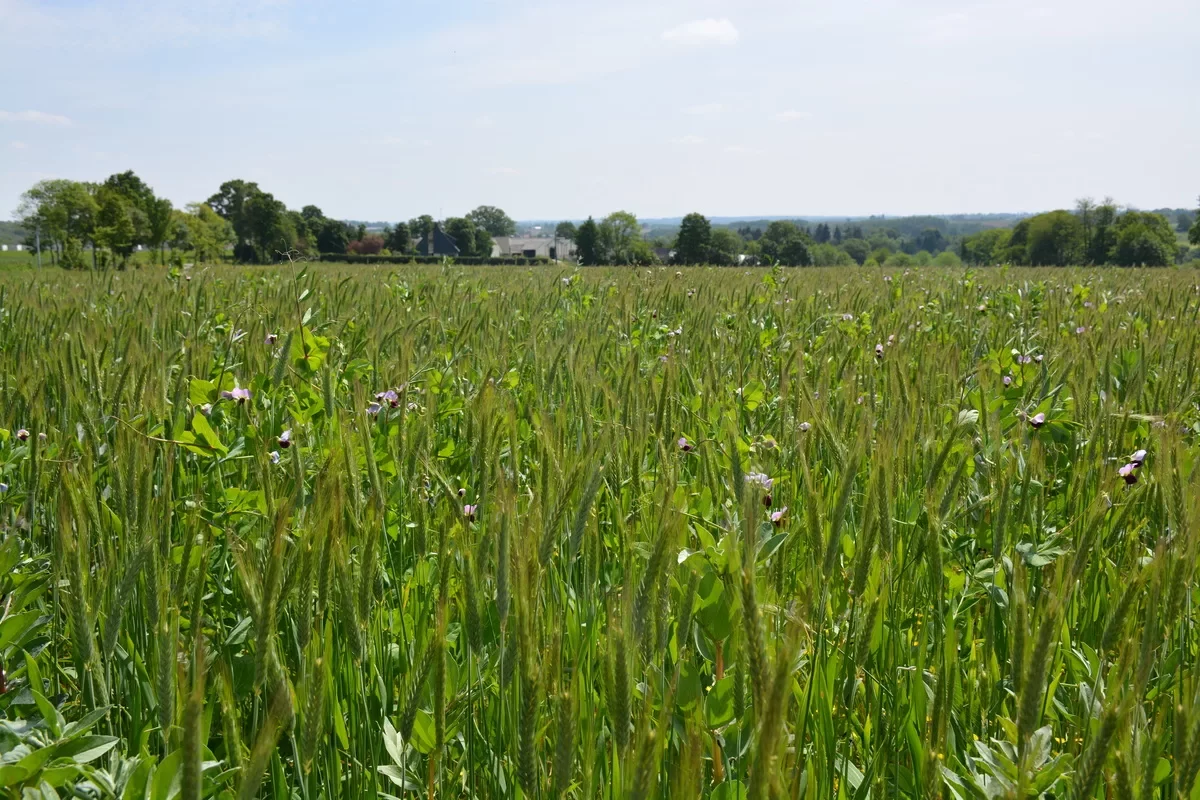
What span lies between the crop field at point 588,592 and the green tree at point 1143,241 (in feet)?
160

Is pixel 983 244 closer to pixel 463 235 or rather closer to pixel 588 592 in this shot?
pixel 463 235

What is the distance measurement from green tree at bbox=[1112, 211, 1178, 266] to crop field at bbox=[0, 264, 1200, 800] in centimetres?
4875

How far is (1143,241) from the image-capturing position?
48031 mm

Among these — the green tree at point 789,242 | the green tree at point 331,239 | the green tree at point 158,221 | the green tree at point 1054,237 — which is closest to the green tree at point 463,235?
the green tree at point 331,239

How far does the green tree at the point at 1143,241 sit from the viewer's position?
4781 centimetres

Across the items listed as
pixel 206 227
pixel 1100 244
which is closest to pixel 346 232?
pixel 206 227

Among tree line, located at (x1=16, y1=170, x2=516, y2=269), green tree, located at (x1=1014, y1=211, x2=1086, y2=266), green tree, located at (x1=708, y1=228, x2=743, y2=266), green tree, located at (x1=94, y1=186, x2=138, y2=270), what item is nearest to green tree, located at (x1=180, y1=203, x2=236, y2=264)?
tree line, located at (x1=16, y1=170, x2=516, y2=269)

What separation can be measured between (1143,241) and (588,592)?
56.5 meters

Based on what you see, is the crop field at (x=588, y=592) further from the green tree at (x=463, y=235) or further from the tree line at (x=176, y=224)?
the green tree at (x=463, y=235)

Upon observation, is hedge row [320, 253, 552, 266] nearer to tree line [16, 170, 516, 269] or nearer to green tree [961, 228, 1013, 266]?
tree line [16, 170, 516, 269]

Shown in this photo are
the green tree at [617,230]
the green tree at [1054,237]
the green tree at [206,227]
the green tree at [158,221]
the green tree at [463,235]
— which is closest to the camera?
the green tree at [1054,237]

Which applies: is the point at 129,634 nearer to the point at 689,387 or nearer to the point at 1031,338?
the point at 689,387

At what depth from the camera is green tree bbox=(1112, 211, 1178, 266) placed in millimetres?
47812

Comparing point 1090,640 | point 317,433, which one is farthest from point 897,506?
point 317,433
